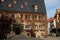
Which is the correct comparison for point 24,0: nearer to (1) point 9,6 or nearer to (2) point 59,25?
(1) point 9,6

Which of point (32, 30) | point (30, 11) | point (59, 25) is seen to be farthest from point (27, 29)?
point (59, 25)

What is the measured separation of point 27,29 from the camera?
62219 millimetres

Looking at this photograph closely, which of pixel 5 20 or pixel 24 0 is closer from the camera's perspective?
pixel 5 20

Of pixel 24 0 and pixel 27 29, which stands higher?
pixel 24 0

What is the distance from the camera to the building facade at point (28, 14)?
61719mm

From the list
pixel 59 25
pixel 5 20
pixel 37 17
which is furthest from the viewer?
pixel 59 25

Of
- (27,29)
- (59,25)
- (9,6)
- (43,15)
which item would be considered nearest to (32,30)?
(27,29)

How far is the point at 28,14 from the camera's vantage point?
62781mm

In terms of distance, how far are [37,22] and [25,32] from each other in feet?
17.2

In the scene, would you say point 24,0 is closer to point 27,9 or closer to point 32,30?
point 27,9

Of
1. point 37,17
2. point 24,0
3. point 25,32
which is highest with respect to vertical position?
point 24,0

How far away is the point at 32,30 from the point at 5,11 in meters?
9.23

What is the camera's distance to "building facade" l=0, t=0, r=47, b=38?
6172 centimetres

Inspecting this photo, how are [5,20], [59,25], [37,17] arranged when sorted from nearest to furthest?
[5,20] < [37,17] < [59,25]
